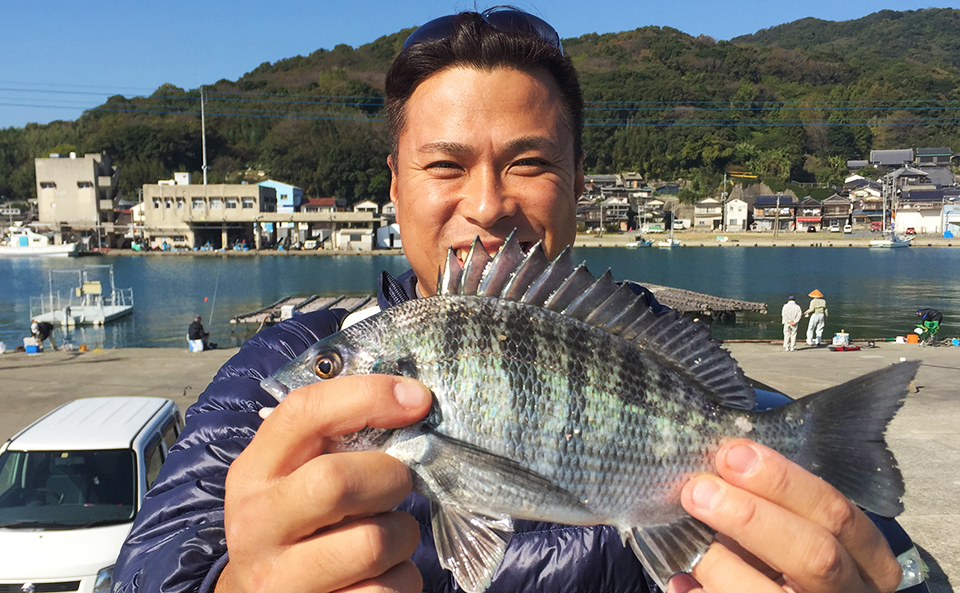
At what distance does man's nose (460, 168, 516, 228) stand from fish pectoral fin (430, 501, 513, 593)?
970mm

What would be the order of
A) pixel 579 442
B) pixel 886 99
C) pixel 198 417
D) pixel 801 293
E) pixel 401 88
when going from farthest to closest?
pixel 886 99 → pixel 801 293 → pixel 401 88 → pixel 198 417 → pixel 579 442

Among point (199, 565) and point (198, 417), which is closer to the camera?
point (199, 565)

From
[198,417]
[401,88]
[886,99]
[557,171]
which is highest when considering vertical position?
[886,99]

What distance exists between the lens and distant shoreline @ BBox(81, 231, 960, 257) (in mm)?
90500

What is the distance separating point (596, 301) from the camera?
174 centimetres

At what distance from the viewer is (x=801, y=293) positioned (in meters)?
47.3

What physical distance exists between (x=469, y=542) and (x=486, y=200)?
1.09 meters

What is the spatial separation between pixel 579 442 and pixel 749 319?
1434 inches

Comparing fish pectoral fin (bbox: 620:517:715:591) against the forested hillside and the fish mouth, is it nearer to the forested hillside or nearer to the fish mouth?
the fish mouth

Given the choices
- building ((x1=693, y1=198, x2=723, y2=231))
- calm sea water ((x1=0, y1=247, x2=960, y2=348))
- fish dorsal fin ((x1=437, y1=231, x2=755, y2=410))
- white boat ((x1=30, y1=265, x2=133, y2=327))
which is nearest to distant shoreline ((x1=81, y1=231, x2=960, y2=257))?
calm sea water ((x1=0, y1=247, x2=960, y2=348))

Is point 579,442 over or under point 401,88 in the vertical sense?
under

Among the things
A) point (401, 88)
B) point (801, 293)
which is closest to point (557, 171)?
point (401, 88)

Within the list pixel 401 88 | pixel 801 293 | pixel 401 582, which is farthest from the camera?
pixel 801 293

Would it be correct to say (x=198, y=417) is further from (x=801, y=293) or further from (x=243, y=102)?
(x=243, y=102)
